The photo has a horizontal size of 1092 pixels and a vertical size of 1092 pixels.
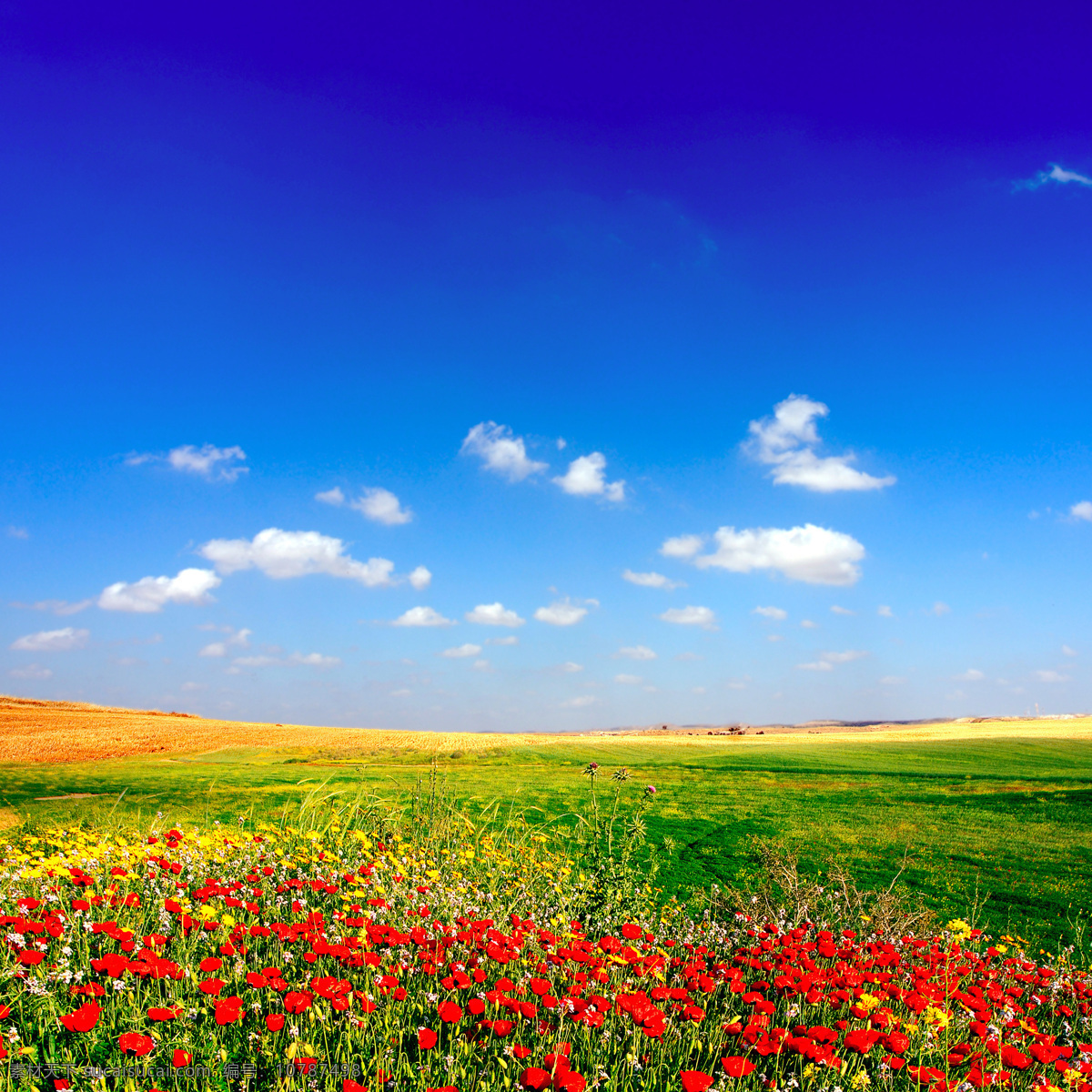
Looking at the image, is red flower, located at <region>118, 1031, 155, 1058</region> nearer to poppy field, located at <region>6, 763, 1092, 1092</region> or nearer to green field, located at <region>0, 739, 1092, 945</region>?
poppy field, located at <region>6, 763, 1092, 1092</region>

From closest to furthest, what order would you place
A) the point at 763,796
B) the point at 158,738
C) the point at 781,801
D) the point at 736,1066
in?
the point at 736,1066, the point at 781,801, the point at 763,796, the point at 158,738

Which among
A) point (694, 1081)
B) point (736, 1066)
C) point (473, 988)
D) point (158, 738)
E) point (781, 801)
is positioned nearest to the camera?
point (694, 1081)

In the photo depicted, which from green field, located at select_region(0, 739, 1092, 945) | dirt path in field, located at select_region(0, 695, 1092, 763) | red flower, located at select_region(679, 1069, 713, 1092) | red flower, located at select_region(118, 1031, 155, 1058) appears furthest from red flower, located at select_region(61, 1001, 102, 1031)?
dirt path in field, located at select_region(0, 695, 1092, 763)

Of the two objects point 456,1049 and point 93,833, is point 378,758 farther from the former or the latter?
point 456,1049

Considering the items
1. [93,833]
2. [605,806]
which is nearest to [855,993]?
[93,833]

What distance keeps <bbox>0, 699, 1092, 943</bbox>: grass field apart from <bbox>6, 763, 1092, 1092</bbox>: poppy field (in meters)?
3.00

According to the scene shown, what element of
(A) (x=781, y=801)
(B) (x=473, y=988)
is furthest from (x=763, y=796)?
(B) (x=473, y=988)

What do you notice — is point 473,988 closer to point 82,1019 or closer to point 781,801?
point 82,1019

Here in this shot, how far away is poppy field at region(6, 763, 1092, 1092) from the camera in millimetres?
3305

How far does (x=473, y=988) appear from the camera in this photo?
4043 mm

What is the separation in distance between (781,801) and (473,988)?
15719 mm

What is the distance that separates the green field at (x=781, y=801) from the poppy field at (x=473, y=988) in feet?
9.58

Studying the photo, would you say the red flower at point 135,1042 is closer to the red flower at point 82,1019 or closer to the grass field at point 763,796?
the red flower at point 82,1019

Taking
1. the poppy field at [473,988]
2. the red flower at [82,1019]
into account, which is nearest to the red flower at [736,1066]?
the poppy field at [473,988]
